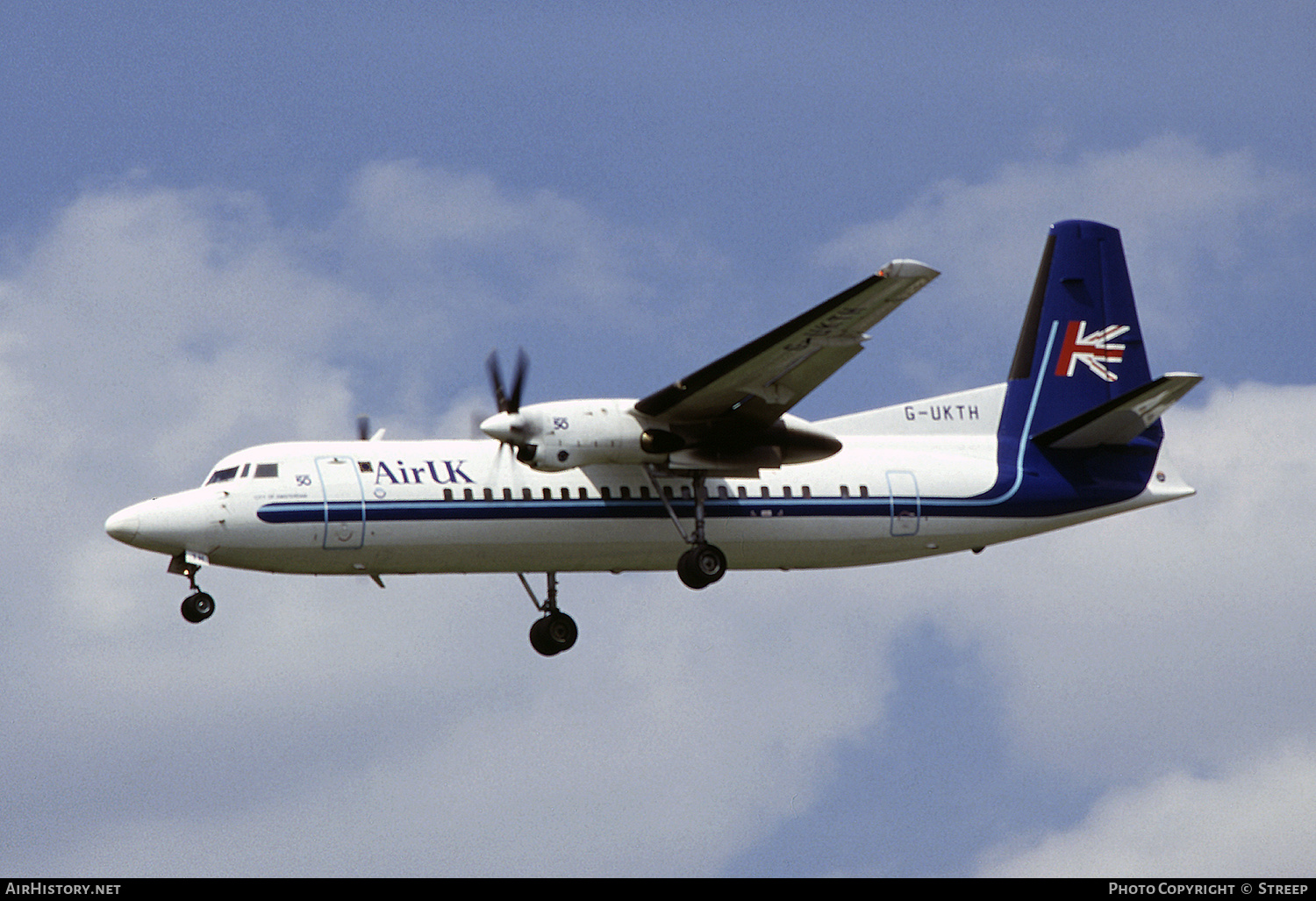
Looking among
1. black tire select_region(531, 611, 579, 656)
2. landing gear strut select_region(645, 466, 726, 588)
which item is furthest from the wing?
black tire select_region(531, 611, 579, 656)

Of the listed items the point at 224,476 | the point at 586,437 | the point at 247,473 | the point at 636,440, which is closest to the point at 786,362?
the point at 636,440

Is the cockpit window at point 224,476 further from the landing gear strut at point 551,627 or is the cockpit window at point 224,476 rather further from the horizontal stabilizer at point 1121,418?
the horizontal stabilizer at point 1121,418

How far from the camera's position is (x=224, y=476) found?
25234 millimetres

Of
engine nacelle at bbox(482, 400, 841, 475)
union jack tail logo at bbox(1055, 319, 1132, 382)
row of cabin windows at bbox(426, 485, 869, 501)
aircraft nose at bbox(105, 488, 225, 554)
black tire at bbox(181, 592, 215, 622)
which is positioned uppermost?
union jack tail logo at bbox(1055, 319, 1132, 382)

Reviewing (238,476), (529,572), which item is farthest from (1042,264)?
(238,476)

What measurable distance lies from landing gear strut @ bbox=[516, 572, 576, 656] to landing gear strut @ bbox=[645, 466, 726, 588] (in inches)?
95.1

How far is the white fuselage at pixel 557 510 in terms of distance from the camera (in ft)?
81.4

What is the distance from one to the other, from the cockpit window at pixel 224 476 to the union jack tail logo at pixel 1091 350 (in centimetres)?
1333

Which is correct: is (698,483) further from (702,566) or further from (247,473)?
(247,473)

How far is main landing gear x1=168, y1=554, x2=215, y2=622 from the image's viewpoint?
24750mm

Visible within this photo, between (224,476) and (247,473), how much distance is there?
37 cm

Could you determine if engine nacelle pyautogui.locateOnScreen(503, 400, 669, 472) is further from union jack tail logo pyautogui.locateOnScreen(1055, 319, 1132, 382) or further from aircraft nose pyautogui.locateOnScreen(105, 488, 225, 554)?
union jack tail logo pyautogui.locateOnScreen(1055, 319, 1132, 382)

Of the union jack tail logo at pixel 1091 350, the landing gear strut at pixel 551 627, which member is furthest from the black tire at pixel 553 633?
the union jack tail logo at pixel 1091 350
